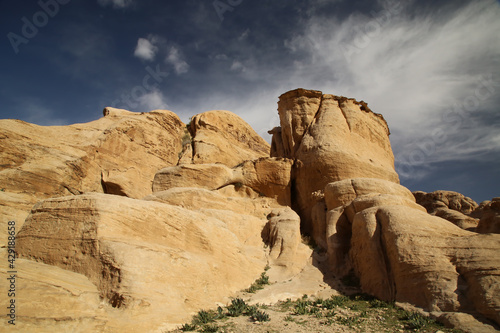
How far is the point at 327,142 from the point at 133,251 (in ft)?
46.8

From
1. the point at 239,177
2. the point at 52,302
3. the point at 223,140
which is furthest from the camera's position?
the point at 223,140

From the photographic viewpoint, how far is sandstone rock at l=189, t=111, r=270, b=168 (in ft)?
75.4

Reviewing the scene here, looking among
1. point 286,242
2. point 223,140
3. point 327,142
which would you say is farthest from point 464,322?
point 223,140

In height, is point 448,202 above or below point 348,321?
above

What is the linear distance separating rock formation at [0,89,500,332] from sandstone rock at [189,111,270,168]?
169 mm

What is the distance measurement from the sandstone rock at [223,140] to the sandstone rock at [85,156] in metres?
2.27

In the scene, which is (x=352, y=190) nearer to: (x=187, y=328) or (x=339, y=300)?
(x=339, y=300)

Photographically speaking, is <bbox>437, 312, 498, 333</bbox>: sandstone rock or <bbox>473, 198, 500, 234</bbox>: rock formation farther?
<bbox>473, 198, 500, 234</bbox>: rock formation

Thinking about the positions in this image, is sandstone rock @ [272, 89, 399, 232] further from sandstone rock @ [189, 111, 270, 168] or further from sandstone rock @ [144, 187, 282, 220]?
sandstone rock @ [189, 111, 270, 168]

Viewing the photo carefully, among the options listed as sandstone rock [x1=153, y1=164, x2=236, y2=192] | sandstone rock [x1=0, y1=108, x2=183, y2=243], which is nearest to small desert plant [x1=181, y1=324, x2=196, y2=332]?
sandstone rock [x1=0, y1=108, x2=183, y2=243]

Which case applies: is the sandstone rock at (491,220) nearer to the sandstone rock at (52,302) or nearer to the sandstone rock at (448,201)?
the sandstone rock at (448,201)

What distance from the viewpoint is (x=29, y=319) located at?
5.53 meters

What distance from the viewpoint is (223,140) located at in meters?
24.9

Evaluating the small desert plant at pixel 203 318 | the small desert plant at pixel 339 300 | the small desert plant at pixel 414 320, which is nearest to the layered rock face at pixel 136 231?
the small desert plant at pixel 203 318
